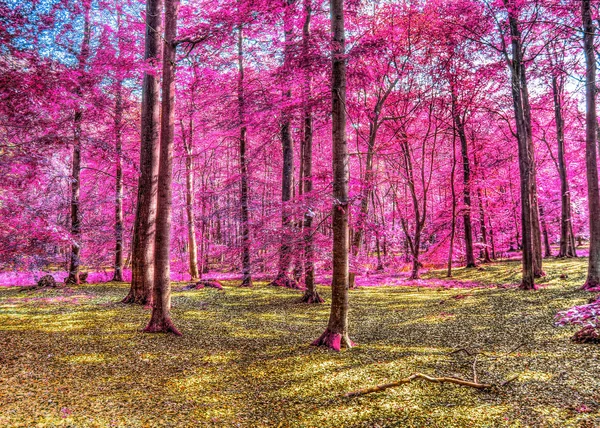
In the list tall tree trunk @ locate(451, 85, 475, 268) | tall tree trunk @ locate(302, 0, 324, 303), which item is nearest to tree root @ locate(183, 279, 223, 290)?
tall tree trunk @ locate(302, 0, 324, 303)

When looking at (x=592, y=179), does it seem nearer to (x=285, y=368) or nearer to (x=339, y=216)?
(x=339, y=216)

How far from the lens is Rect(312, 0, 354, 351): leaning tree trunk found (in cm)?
475

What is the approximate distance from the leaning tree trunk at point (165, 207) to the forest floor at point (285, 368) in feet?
1.43

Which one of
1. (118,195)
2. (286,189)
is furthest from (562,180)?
(118,195)

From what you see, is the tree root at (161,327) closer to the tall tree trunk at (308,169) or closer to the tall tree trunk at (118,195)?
the tall tree trunk at (308,169)

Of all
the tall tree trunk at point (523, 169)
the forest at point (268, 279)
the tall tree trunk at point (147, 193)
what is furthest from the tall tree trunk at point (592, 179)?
the tall tree trunk at point (147, 193)

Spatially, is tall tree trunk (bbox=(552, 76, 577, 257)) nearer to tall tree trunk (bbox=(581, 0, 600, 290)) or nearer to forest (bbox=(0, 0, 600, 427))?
forest (bbox=(0, 0, 600, 427))

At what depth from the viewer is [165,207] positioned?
5391 millimetres

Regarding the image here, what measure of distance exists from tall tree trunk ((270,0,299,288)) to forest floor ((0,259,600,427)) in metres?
1.48

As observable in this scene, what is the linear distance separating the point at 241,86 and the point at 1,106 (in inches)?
279

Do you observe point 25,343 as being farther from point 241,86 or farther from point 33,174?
point 241,86

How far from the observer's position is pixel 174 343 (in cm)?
493

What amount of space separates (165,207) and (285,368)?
10.1ft

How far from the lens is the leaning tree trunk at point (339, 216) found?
4.75 meters
